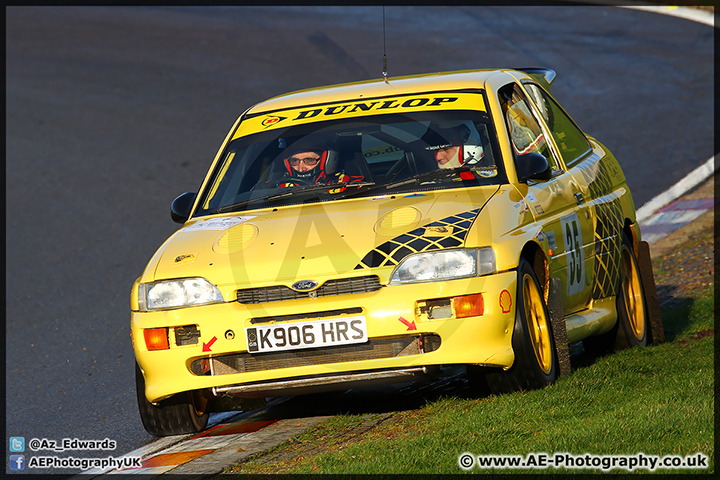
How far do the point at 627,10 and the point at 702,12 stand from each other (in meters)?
1.93

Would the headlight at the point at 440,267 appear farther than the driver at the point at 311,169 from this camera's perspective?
No

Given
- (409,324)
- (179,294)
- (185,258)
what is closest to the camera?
(409,324)

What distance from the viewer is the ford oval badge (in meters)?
5.45

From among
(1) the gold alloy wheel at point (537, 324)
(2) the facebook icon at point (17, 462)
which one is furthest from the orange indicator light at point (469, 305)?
(2) the facebook icon at point (17, 462)

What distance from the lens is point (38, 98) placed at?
20391mm

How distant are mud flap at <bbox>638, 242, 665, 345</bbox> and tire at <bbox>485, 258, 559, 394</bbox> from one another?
212cm

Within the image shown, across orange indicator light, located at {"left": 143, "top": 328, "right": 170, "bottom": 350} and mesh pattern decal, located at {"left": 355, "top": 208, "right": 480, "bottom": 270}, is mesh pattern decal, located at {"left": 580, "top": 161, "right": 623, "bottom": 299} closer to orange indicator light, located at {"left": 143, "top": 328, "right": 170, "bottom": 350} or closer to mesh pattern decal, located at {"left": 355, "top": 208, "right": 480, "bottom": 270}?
mesh pattern decal, located at {"left": 355, "top": 208, "right": 480, "bottom": 270}

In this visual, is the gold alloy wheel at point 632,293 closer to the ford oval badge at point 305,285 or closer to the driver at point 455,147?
the driver at point 455,147

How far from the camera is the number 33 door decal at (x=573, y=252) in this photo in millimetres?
6672

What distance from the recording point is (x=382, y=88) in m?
7.27

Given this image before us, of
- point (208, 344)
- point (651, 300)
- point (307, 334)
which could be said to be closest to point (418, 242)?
point (307, 334)

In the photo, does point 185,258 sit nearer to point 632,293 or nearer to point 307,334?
point 307,334

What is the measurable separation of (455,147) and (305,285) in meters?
1.65

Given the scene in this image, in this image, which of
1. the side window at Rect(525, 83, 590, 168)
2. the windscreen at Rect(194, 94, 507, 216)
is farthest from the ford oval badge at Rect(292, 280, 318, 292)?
the side window at Rect(525, 83, 590, 168)
